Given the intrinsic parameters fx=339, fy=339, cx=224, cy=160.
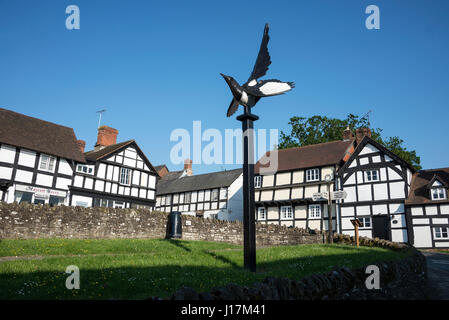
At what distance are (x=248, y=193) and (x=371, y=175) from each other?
85.6 feet

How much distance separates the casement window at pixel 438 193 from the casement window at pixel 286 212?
1281 centimetres

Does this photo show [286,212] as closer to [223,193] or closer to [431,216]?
[223,193]

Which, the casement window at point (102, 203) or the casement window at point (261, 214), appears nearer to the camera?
the casement window at point (102, 203)

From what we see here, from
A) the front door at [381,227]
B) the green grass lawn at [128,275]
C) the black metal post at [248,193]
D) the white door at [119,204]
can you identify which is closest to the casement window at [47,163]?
the white door at [119,204]

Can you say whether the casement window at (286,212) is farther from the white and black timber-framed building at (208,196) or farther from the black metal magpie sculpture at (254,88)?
the black metal magpie sculpture at (254,88)

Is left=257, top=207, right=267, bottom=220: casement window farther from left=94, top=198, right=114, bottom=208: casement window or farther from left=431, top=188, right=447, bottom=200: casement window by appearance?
left=431, top=188, right=447, bottom=200: casement window

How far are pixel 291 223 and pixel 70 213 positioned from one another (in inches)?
926

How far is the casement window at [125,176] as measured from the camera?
3319 centimetres

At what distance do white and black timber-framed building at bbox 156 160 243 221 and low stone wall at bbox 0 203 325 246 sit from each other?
16.6 metres

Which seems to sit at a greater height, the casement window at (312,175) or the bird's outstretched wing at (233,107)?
the casement window at (312,175)

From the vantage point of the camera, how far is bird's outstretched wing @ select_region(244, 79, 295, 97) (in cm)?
952

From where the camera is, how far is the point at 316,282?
6.77m

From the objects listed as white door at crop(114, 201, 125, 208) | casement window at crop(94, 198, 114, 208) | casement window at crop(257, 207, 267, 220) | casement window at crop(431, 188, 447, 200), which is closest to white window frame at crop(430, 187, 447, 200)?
casement window at crop(431, 188, 447, 200)

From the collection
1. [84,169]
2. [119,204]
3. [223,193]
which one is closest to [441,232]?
[223,193]
